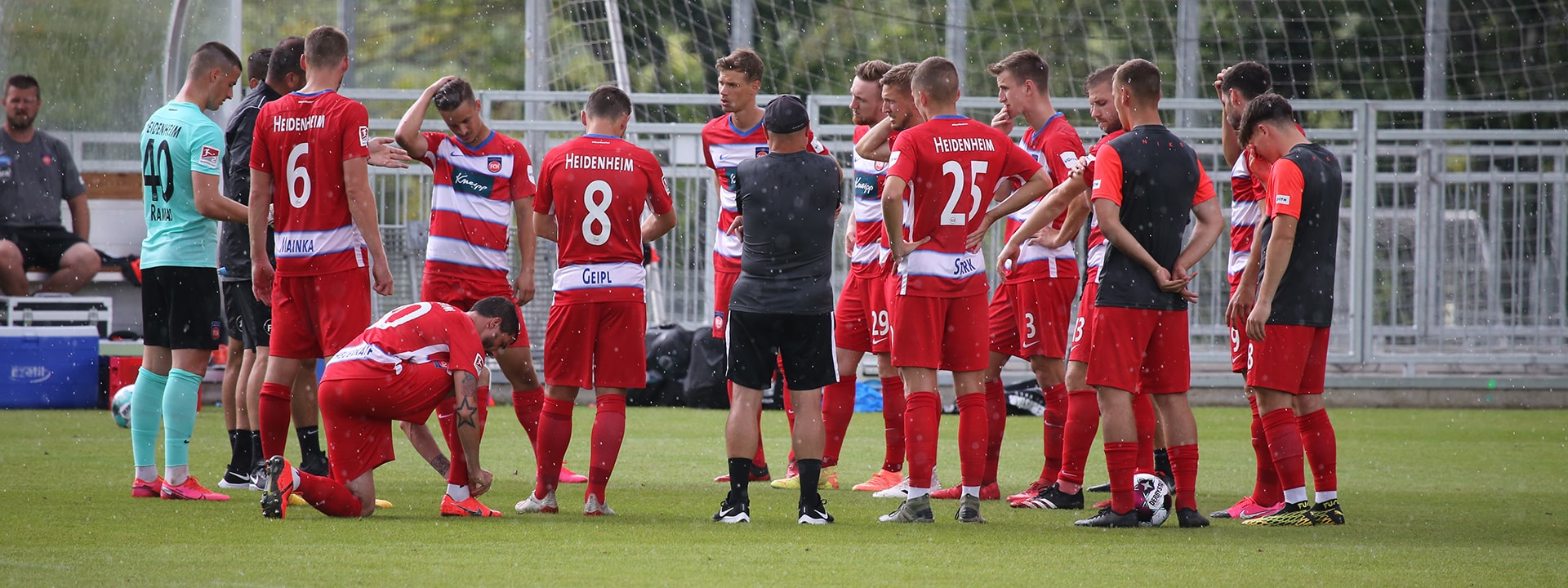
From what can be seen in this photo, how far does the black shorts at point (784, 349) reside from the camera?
5.92 m

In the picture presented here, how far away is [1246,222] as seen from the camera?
6676mm

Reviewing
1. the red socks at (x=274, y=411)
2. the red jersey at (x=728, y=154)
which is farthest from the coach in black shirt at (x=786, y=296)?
the red socks at (x=274, y=411)

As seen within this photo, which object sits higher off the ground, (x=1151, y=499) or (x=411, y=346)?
(x=411, y=346)

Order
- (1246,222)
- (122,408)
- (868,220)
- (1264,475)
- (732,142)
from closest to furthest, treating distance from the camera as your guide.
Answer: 1. (1264,475)
2. (1246,222)
3. (868,220)
4. (732,142)
5. (122,408)

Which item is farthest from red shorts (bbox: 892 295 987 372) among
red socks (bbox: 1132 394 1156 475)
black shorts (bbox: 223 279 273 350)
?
black shorts (bbox: 223 279 273 350)

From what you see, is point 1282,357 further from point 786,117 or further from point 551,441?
point 551,441

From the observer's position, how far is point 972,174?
5984 mm

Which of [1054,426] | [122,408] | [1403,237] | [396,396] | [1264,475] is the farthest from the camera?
[1403,237]

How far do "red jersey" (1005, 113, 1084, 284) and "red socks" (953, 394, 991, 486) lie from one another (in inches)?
41.9

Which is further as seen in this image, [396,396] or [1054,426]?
[1054,426]

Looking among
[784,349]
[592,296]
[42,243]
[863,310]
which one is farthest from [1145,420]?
[42,243]

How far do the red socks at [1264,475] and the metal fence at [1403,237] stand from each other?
6.65 m

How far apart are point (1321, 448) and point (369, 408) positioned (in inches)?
155

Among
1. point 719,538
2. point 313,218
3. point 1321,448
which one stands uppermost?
point 313,218
